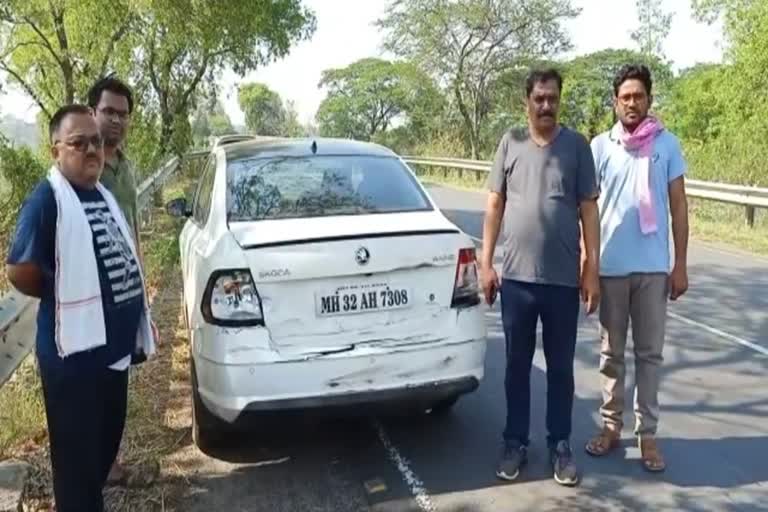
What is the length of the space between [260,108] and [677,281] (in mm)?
56834

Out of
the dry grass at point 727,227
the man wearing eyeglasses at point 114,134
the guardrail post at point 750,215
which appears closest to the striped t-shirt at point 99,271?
the man wearing eyeglasses at point 114,134

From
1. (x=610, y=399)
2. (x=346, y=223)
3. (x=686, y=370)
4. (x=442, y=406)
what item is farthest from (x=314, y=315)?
(x=686, y=370)

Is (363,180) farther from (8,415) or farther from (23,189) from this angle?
(23,189)

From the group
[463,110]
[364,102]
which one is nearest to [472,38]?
[463,110]

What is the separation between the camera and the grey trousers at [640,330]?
3.99 m

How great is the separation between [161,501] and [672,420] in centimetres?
308

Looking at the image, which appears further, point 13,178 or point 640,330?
point 13,178

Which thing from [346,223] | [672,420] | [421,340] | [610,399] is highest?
[346,223]

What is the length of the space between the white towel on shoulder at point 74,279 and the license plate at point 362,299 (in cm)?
120

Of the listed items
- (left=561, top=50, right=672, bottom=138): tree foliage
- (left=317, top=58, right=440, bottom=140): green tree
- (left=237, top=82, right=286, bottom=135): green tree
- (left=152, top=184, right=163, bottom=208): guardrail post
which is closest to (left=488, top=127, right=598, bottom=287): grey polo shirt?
(left=152, top=184, right=163, bottom=208): guardrail post

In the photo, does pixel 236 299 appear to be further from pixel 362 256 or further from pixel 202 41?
pixel 202 41

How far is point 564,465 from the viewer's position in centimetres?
391

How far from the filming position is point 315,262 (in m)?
3.74

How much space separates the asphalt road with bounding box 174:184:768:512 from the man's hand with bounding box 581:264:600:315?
0.92 m
